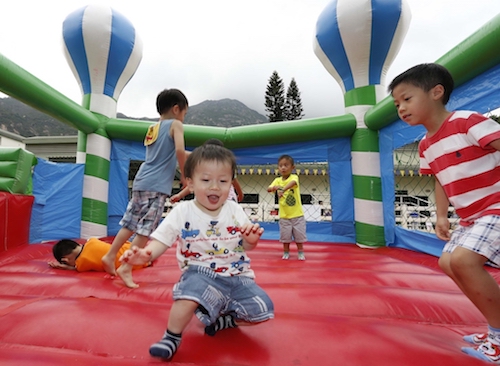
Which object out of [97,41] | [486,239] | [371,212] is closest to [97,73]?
[97,41]

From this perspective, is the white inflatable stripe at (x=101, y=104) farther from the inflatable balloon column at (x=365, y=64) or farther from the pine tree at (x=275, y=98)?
the pine tree at (x=275, y=98)

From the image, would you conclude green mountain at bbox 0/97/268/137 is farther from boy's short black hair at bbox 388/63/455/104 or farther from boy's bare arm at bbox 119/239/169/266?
boy's short black hair at bbox 388/63/455/104

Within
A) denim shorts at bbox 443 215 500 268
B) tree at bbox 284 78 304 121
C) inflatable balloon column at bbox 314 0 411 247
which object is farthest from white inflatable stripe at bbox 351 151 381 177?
tree at bbox 284 78 304 121

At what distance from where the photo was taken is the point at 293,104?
2078cm

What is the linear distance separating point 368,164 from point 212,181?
2.63 metres

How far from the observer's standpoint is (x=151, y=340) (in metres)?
0.90

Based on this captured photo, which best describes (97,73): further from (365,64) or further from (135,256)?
(135,256)

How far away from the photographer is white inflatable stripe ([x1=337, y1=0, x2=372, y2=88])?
10.2 feet

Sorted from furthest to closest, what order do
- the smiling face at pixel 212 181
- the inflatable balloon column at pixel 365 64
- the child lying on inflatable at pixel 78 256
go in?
the inflatable balloon column at pixel 365 64 < the child lying on inflatable at pixel 78 256 < the smiling face at pixel 212 181

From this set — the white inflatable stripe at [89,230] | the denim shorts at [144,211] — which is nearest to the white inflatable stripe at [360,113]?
the denim shorts at [144,211]

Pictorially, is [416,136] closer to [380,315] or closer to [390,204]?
[390,204]

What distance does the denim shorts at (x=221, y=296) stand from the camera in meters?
0.89

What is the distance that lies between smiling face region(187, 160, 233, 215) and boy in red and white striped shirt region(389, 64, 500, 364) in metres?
0.68

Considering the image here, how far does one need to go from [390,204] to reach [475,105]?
1240 mm
